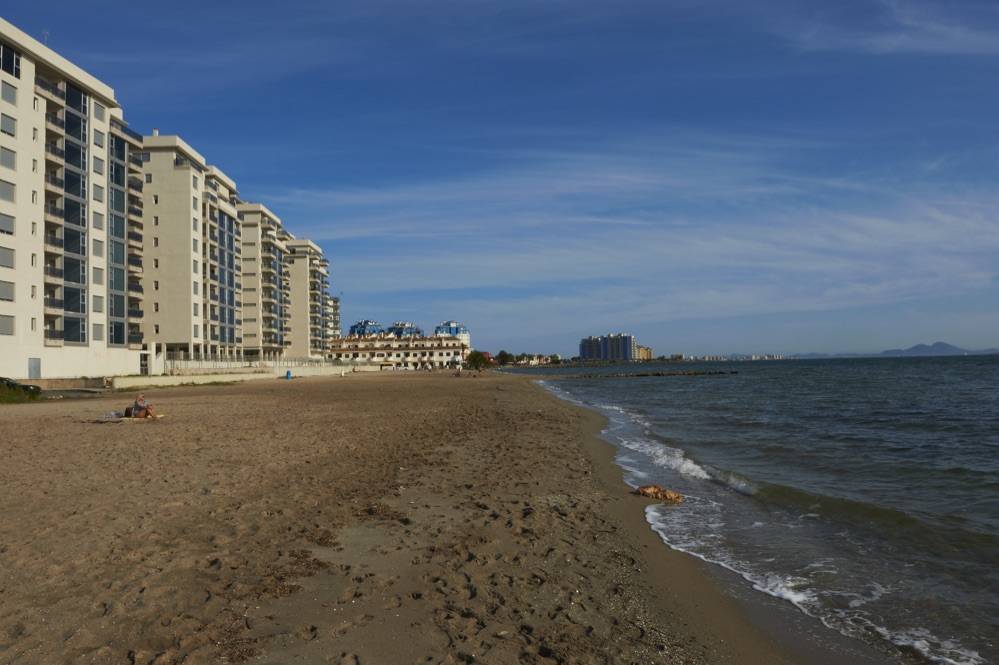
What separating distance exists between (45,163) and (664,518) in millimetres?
57736

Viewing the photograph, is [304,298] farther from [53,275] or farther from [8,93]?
[8,93]

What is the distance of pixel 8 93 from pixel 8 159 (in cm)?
470

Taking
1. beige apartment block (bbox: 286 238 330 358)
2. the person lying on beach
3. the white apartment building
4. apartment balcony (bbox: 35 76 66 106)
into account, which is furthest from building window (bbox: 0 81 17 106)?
beige apartment block (bbox: 286 238 330 358)

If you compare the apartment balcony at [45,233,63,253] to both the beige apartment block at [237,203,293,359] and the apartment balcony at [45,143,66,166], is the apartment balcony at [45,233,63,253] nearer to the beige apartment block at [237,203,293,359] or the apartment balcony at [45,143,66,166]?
the apartment balcony at [45,143,66,166]

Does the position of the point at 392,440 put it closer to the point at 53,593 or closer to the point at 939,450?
the point at 53,593

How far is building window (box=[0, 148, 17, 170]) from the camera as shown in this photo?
A: 47.3 meters

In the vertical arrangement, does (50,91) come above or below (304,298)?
above

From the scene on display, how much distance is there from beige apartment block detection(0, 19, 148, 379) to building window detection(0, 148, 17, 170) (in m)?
0.07

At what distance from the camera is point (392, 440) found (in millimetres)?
19734

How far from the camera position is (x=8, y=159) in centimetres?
4781

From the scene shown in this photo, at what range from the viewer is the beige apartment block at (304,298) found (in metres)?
133

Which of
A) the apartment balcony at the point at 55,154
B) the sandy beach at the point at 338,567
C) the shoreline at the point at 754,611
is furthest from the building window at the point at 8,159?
the shoreline at the point at 754,611

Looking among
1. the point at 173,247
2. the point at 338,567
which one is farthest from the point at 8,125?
the point at 338,567

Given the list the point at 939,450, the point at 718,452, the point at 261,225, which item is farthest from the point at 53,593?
the point at 261,225
